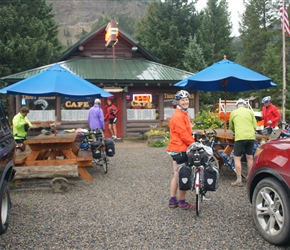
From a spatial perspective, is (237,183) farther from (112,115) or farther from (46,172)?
(112,115)

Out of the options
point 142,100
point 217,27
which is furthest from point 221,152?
point 217,27

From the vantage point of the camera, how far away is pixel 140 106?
16812 millimetres

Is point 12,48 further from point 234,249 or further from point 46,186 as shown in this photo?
point 234,249

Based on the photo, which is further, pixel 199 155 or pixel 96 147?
pixel 96 147

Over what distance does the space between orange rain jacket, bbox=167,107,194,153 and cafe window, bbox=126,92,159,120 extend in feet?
38.0

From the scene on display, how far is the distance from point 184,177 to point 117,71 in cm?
1256

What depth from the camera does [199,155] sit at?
492 cm

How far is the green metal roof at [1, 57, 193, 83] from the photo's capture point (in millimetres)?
15703

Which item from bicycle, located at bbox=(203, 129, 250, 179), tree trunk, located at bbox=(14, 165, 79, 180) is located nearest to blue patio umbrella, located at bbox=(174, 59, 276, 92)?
bicycle, located at bbox=(203, 129, 250, 179)

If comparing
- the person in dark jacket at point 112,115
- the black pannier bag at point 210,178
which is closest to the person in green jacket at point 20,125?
the black pannier bag at point 210,178

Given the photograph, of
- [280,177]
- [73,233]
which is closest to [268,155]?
[280,177]

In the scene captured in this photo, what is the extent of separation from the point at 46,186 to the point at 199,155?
11.6ft

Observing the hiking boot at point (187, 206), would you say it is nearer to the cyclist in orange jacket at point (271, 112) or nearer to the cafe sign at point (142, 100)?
the cyclist in orange jacket at point (271, 112)

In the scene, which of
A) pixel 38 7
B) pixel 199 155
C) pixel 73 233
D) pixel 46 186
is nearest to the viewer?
pixel 73 233
